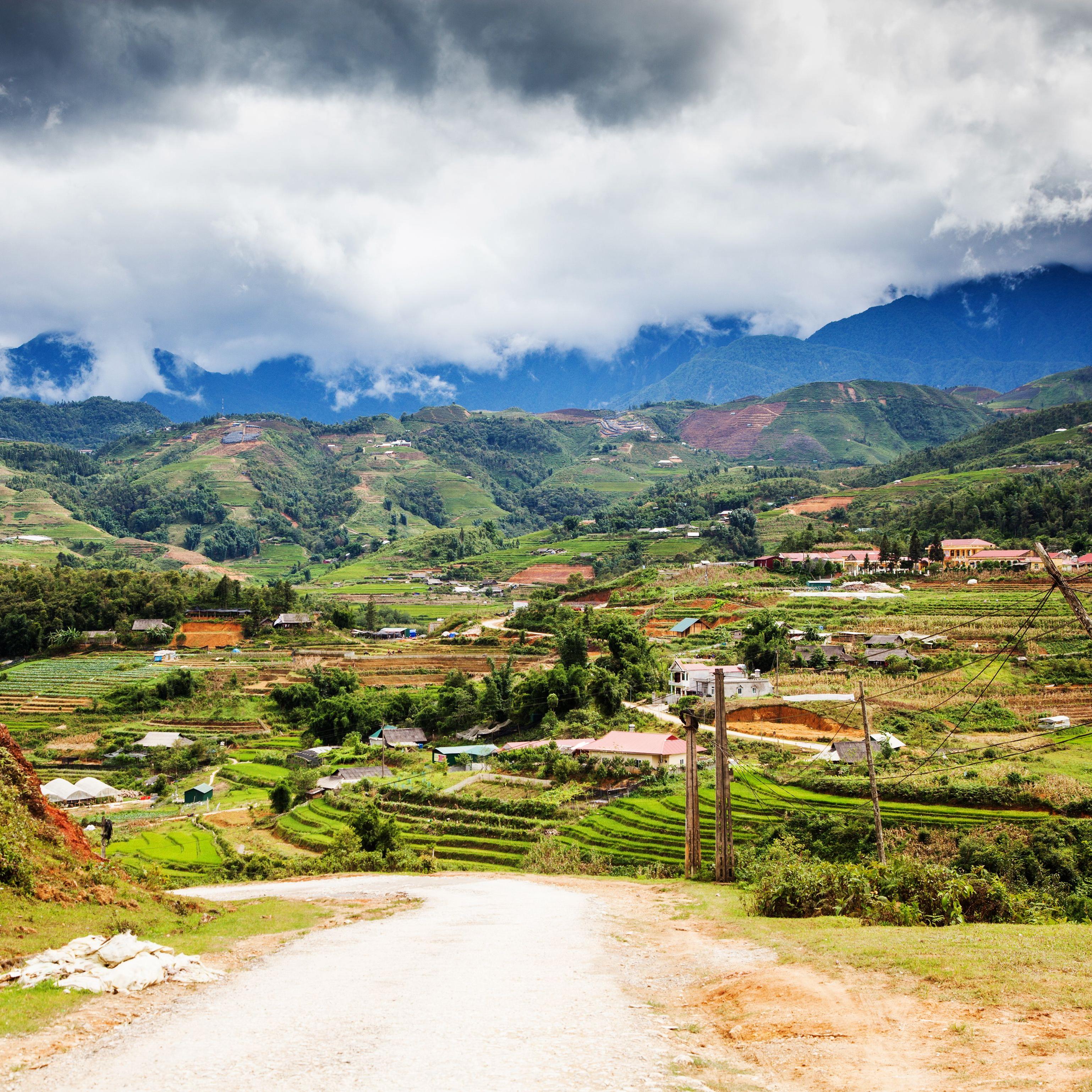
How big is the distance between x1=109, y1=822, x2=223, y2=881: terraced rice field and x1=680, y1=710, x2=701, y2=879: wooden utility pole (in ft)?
50.7

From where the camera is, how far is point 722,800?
1898 cm

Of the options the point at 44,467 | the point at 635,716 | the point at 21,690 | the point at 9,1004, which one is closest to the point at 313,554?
the point at 44,467

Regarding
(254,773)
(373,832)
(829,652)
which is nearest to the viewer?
(373,832)

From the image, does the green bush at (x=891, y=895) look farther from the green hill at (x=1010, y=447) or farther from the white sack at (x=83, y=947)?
the green hill at (x=1010, y=447)

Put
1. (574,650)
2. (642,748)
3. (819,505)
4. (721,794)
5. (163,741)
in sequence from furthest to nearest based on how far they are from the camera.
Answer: (819,505) < (574,650) < (163,741) < (642,748) < (721,794)

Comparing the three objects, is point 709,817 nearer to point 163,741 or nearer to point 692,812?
point 692,812

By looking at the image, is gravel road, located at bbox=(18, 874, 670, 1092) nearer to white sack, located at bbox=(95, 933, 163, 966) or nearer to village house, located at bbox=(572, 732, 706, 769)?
white sack, located at bbox=(95, 933, 163, 966)

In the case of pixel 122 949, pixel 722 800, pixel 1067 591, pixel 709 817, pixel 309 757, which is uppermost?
pixel 1067 591

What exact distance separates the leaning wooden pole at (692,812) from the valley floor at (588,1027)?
7.11 metres

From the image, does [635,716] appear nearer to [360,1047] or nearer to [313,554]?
[360,1047]

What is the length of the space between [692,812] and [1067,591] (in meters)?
11.0

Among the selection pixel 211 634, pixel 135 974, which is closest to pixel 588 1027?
pixel 135 974

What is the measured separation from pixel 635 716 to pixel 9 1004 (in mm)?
40660

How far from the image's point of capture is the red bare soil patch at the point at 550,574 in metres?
109
